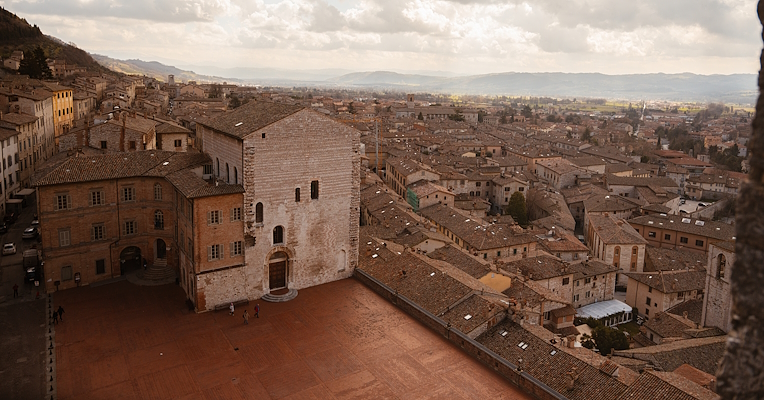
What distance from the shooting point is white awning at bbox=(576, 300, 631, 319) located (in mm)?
45581

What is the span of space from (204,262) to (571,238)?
4110 centimetres

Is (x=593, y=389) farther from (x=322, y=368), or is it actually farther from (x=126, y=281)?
(x=126, y=281)

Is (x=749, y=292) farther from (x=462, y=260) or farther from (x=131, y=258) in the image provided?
(x=462, y=260)

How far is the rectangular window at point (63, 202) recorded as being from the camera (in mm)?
29250

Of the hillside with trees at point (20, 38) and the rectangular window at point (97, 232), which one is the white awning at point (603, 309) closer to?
the rectangular window at point (97, 232)

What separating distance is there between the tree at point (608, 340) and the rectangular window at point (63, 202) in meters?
32.1

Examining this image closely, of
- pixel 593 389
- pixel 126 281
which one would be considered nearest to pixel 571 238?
pixel 593 389

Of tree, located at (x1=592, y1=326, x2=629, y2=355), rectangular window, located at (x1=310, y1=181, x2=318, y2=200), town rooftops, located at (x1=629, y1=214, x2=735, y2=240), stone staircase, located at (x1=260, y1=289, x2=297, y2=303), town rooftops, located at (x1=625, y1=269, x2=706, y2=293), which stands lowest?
tree, located at (x1=592, y1=326, x2=629, y2=355)

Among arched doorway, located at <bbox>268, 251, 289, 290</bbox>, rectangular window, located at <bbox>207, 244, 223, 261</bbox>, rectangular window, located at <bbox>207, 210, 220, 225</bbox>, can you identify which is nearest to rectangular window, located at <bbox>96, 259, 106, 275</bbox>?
rectangular window, located at <bbox>207, 244, 223, 261</bbox>

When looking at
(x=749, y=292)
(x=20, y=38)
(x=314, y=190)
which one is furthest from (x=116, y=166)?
(x=20, y=38)

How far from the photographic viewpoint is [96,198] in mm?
30422

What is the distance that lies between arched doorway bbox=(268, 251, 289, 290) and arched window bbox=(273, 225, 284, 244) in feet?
2.06

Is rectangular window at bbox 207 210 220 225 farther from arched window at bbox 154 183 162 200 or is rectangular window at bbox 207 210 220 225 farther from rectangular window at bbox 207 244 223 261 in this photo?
arched window at bbox 154 183 162 200

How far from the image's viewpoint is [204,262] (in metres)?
27.0
